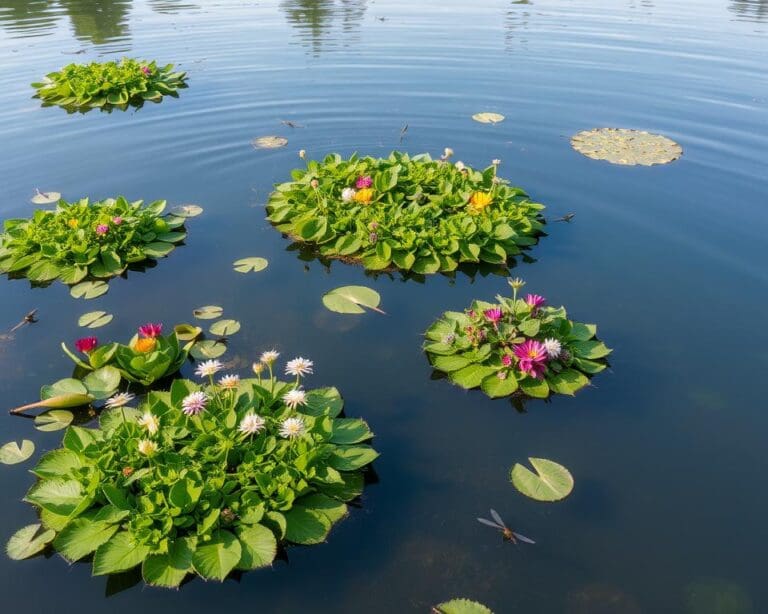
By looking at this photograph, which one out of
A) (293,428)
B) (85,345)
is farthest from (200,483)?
(85,345)

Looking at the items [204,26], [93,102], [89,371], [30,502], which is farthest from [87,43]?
[30,502]

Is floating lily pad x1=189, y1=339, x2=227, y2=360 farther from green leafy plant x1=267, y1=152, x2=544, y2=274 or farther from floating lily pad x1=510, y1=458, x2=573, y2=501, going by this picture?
floating lily pad x1=510, y1=458, x2=573, y2=501

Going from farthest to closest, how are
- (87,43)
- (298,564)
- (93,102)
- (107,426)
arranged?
(87,43) < (93,102) < (107,426) < (298,564)

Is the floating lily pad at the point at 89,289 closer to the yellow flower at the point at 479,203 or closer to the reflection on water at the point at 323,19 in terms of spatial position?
the yellow flower at the point at 479,203

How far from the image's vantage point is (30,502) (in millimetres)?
4078

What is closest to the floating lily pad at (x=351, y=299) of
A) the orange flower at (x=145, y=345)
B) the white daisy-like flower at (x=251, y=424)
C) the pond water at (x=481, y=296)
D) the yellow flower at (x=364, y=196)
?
the pond water at (x=481, y=296)

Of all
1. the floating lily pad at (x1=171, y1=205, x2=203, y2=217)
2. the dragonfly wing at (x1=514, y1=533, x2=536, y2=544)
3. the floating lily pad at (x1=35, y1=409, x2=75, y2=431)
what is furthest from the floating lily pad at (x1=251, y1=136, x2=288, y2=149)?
the dragonfly wing at (x1=514, y1=533, x2=536, y2=544)

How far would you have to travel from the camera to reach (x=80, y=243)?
6.79m

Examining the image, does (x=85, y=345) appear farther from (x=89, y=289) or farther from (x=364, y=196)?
(x=364, y=196)

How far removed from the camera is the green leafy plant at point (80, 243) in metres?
6.72

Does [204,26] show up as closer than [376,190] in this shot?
No

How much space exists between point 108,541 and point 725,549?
3.93 metres

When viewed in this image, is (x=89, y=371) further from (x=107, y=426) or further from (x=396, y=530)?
(x=396, y=530)

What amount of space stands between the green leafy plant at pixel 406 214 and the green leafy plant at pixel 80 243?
170 cm
